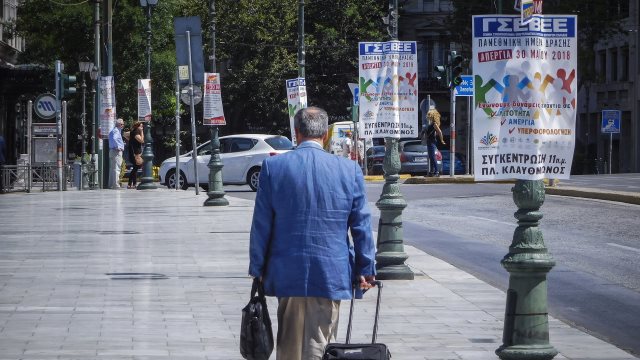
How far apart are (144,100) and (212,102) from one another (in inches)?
412

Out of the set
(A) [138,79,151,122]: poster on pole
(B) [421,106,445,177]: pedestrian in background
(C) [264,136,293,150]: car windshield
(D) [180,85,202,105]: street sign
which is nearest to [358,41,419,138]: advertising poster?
(D) [180,85,202,105]: street sign

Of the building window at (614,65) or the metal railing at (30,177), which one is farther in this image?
the building window at (614,65)

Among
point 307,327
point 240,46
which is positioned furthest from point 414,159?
point 307,327

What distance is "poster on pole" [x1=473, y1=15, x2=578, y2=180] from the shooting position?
7883 mm

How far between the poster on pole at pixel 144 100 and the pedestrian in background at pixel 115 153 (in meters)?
0.96

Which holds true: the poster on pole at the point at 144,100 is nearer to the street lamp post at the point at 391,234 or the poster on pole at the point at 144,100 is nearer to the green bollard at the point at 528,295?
the street lamp post at the point at 391,234

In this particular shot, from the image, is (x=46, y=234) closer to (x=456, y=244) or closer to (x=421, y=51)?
(x=456, y=244)

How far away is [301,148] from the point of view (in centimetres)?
729

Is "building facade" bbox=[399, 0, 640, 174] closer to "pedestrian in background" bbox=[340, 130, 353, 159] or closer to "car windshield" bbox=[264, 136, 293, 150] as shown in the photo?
"pedestrian in background" bbox=[340, 130, 353, 159]

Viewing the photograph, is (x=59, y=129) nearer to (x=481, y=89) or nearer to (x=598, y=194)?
(x=598, y=194)

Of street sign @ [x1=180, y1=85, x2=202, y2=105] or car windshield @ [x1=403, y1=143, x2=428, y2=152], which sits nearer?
street sign @ [x1=180, y1=85, x2=202, y2=105]

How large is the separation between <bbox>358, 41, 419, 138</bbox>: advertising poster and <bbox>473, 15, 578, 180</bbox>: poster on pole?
7366 mm

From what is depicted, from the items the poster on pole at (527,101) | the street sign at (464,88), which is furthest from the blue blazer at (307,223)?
the street sign at (464,88)

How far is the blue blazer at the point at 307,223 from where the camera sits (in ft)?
23.5
